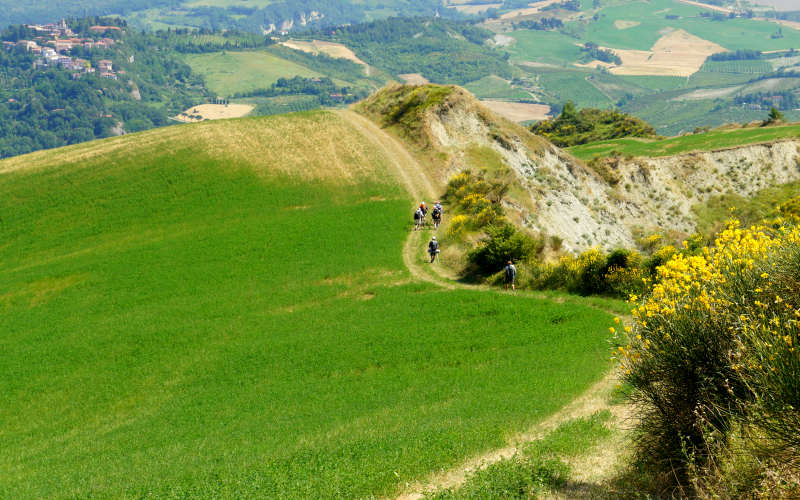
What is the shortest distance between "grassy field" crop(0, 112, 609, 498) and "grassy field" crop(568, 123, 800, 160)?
45.2m

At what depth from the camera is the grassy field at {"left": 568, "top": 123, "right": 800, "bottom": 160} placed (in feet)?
239

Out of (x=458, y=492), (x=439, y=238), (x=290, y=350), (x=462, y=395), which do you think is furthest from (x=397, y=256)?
(x=458, y=492)

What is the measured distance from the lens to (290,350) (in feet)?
83.4

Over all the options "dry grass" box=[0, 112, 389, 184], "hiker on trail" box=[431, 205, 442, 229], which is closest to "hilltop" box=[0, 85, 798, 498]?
"dry grass" box=[0, 112, 389, 184]

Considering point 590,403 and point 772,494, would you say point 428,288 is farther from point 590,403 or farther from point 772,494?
point 772,494

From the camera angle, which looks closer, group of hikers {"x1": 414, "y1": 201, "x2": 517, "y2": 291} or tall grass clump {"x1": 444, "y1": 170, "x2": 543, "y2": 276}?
tall grass clump {"x1": 444, "y1": 170, "x2": 543, "y2": 276}

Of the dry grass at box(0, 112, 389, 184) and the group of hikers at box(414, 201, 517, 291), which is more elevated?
the dry grass at box(0, 112, 389, 184)

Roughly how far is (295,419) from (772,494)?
49.7ft

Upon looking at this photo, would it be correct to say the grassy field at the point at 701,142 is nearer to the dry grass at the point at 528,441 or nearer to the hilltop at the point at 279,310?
the hilltop at the point at 279,310

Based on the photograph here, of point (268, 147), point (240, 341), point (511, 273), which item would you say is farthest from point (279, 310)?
point (268, 147)

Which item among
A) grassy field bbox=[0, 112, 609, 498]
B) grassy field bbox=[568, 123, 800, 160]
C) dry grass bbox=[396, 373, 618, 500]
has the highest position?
grassy field bbox=[568, 123, 800, 160]

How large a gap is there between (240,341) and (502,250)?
17537 mm

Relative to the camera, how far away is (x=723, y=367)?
9.33 metres

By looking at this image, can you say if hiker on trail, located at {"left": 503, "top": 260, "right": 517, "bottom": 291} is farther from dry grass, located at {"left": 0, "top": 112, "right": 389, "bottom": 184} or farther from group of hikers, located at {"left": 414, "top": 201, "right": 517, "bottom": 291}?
dry grass, located at {"left": 0, "top": 112, "right": 389, "bottom": 184}
